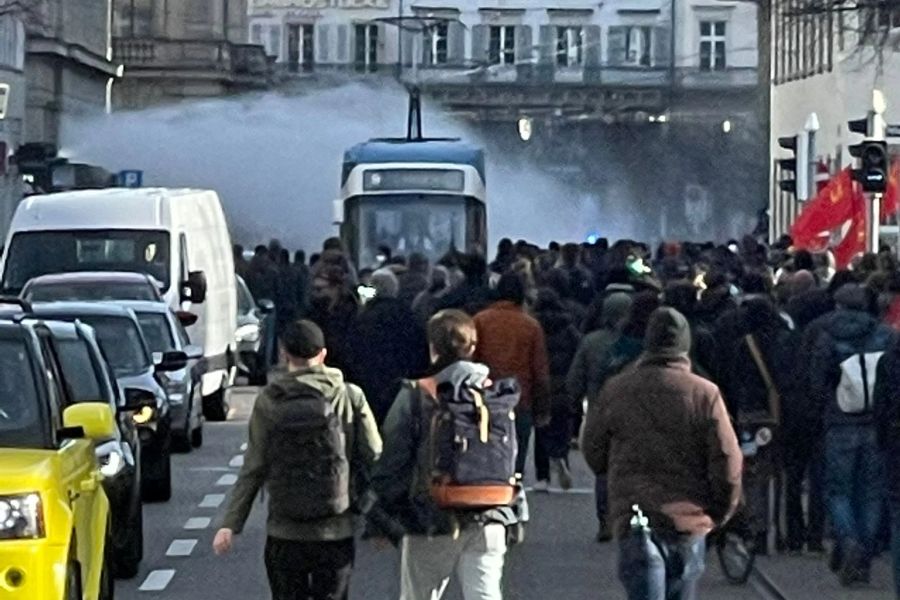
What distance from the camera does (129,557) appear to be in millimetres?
16719

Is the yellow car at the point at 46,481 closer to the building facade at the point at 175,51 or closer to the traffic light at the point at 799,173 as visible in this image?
the traffic light at the point at 799,173

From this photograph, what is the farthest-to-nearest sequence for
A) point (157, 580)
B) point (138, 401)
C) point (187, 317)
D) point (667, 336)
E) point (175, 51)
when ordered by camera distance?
point (175, 51) → point (187, 317) → point (157, 580) → point (138, 401) → point (667, 336)

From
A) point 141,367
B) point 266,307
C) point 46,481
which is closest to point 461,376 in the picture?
point 46,481

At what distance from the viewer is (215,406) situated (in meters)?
30.3

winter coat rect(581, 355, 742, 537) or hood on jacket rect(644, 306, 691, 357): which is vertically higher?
hood on jacket rect(644, 306, 691, 357)

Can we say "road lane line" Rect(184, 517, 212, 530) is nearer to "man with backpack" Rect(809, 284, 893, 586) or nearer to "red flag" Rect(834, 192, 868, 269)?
"man with backpack" Rect(809, 284, 893, 586)

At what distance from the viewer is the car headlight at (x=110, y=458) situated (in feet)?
45.8

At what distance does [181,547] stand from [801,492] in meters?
3.72

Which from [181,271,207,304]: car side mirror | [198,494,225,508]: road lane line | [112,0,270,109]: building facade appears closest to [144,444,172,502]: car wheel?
[198,494,225,508]: road lane line

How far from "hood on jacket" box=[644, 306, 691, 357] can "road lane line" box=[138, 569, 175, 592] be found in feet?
18.2

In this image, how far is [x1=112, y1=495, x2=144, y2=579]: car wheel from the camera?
16562mm

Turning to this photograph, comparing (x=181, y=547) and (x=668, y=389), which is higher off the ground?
(x=668, y=389)

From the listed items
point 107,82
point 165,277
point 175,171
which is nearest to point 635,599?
point 165,277

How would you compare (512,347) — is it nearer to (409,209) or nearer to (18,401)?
(18,401)
